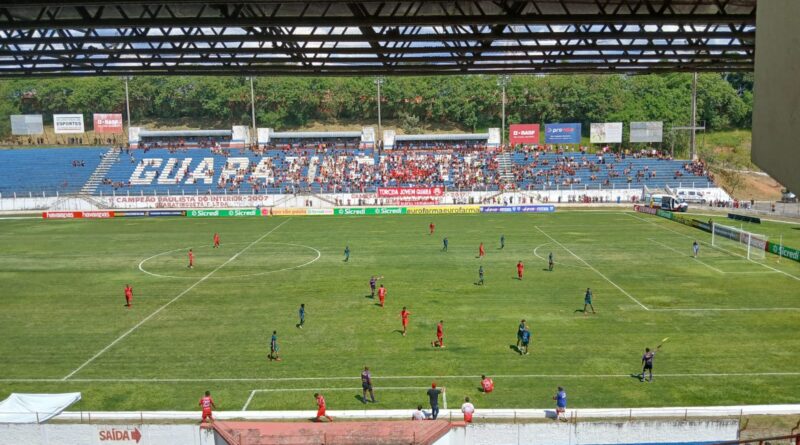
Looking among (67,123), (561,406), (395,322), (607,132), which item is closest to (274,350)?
(395,322)

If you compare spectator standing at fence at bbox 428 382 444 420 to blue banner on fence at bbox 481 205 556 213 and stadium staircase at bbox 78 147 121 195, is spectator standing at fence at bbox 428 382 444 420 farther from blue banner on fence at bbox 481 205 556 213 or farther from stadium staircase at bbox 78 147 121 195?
stadium staircase at bbox 78 147 121 195

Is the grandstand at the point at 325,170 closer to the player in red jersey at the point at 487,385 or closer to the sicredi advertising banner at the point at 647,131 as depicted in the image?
the sicredi advertising banner at the point at 647,131

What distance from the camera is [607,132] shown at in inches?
3273

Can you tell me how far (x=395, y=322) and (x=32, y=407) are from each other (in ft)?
44.8

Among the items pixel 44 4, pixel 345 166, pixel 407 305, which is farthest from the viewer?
pixel 345 166

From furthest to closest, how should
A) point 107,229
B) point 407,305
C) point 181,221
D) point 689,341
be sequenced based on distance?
point 181,221
point 107,229
point 407,305
point 689,341

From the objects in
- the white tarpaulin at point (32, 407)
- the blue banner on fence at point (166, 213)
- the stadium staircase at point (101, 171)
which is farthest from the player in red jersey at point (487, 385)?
the stadium staircase at point (101, 171)

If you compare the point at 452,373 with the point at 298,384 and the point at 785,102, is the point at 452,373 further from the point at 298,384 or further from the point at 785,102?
the point at 785,102

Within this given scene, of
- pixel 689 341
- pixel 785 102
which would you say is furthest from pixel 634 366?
pixel 785 102

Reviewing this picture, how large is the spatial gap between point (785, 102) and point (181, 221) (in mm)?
60236

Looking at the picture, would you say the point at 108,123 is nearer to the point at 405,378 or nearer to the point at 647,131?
the point at 647,131

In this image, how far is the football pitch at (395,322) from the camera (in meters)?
19.5

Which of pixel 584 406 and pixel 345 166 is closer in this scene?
pixel 584 406

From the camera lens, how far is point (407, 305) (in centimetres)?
2878
